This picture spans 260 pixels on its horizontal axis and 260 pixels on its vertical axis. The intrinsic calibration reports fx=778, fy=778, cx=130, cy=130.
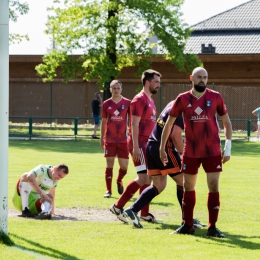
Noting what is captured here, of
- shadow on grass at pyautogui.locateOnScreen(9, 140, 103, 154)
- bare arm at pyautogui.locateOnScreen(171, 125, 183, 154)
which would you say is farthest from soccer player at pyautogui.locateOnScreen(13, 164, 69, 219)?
shadow on grass at pyautogui.locateOnScreen(9, 140, 103, 154)

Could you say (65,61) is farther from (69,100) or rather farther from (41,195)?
(41,195)

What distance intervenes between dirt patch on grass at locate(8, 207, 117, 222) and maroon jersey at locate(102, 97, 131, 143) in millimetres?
2161

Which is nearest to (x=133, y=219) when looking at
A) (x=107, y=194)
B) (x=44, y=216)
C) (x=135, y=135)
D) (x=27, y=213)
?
(x=135, y=135)

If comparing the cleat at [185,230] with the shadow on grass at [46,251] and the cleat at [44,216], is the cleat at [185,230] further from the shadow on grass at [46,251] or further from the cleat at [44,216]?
the cleat at [44,216]

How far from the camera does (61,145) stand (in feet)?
97.0

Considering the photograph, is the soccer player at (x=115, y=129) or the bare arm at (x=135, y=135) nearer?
the bare arm at (x=135, y=135)

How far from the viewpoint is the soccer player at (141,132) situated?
10438 millimetres

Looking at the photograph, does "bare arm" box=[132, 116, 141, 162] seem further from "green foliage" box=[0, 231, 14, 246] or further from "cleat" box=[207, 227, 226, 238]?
"green foliage" box=[0, 231, 14, 246]

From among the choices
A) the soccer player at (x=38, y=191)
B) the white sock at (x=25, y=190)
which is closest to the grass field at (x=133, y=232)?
the soccer player at (x=38, y=191)

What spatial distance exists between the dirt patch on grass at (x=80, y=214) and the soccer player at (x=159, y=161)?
0.84 metres

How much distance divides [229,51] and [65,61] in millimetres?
15163

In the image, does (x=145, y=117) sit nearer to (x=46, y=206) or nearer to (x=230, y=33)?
(x=46, y=206)

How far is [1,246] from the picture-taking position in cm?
808

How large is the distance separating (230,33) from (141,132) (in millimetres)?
42716
